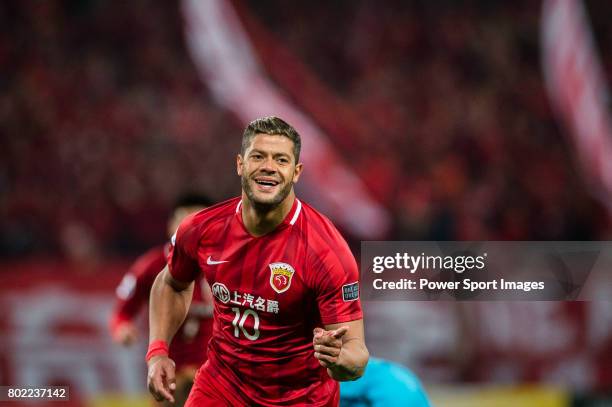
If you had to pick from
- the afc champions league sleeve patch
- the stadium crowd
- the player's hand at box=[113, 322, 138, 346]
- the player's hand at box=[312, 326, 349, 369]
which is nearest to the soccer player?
the afc champions league sleeve patch

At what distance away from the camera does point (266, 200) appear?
3.66m

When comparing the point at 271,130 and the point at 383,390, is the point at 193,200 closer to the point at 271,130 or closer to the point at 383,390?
the point at 383,390

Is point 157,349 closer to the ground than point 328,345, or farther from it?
farther from it

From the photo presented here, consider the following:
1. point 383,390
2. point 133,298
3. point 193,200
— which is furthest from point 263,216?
point 133,298

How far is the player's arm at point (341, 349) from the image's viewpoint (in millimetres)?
3316

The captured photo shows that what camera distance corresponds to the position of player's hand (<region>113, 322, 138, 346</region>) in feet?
20.0

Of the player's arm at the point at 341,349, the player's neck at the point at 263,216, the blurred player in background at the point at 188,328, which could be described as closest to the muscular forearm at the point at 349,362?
the player's arm at the point at 341,349

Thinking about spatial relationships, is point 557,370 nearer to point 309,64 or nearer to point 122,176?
point 122,176

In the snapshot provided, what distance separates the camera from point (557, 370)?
862 cm

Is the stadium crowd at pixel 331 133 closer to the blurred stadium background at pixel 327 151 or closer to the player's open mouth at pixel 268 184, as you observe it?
the blurred stadium background at pixel 327 151

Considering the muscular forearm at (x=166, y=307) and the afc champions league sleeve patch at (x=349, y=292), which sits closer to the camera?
the afc champions league sleeve patch at (x=349, y=292)

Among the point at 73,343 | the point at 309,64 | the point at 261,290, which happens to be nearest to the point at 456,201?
the point at 309,64

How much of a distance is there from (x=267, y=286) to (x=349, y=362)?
0.54 meters

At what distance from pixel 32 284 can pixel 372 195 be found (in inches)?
186
